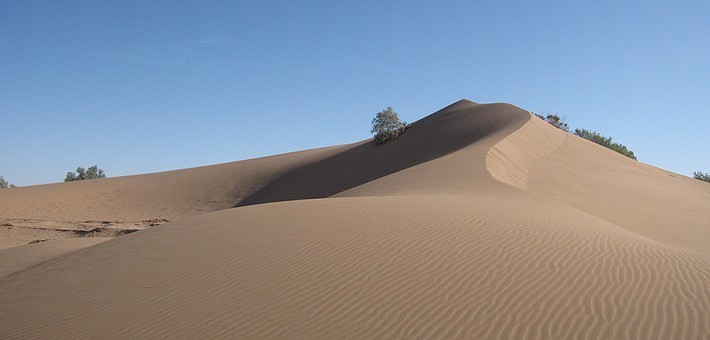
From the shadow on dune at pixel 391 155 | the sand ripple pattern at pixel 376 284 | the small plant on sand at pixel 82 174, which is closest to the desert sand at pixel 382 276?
the sand ripple pattern at pixel 376 284

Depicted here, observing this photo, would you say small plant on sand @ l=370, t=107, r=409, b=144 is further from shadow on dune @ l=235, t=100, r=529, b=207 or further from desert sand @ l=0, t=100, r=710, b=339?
desert sand @ l=0, t=100, r=710, b=339

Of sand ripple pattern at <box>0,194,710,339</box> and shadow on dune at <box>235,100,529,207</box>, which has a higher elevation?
shadow on dune at <box>235,100,529,207</box>

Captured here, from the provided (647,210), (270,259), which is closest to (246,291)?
(270,259)

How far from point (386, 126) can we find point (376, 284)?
1240 inches

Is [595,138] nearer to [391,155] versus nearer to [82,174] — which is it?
[391,155]

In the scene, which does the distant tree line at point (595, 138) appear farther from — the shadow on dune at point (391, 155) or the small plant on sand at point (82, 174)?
the small plant on sand at point (82, 174)

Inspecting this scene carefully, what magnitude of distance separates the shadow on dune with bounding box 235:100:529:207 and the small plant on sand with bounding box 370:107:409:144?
72 centimetres

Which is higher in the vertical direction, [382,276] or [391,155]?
[391,155]

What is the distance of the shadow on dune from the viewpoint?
96.8 ft

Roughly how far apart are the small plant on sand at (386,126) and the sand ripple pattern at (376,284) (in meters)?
27.8

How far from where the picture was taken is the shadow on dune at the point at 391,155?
29500 millimetres

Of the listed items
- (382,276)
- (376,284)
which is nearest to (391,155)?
(382,276)

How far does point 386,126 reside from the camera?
37.1m

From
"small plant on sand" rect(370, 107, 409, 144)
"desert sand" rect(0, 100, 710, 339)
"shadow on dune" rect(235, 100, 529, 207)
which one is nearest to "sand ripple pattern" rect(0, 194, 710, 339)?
"desert sand" rect(0, 100, 710, 339)
